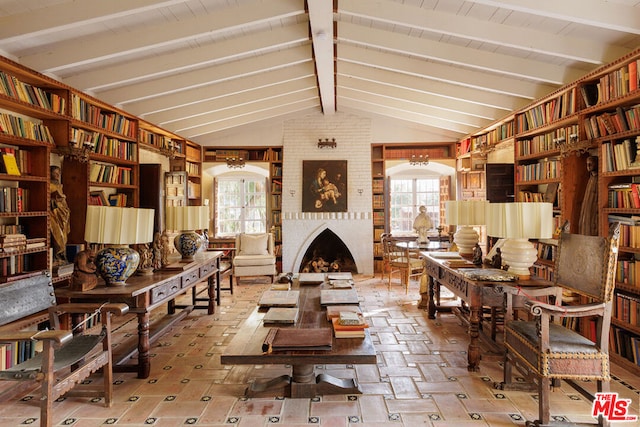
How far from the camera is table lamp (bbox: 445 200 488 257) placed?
387 cm

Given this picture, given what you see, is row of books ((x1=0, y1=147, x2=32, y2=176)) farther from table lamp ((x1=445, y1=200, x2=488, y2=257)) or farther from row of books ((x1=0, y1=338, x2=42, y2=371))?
table lamp ((x1=445, y1=200, x2=488, y2=257))

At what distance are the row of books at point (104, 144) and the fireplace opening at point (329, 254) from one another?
3.84 meters

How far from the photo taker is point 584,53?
3.48 metres

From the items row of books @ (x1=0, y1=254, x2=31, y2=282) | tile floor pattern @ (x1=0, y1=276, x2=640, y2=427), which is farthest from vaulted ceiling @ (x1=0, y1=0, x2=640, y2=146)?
tile floor pattern @ (x1=0, y1=276, x2=640, y2=427)

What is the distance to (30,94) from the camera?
357cm

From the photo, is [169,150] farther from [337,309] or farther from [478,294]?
[478,294]

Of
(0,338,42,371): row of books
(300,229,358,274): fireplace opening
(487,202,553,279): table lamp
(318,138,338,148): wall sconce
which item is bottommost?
(0,338,42,371): row of books

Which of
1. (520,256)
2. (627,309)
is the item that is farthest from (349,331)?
(627,309)

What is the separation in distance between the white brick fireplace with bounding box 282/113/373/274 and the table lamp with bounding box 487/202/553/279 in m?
4.61

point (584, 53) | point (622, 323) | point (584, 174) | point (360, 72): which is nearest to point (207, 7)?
point (360, 72)

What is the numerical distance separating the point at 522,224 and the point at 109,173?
15.6ft

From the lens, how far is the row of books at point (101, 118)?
4.14 meters

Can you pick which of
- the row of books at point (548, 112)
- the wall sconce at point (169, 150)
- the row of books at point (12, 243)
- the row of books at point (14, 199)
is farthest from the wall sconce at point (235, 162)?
the row of books at point (548, 112)

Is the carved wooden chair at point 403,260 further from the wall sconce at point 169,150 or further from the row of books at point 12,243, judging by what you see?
the row of books at point 12,243
